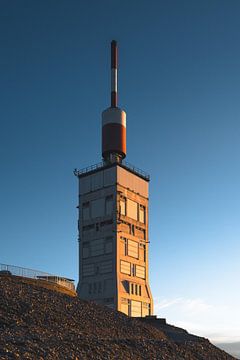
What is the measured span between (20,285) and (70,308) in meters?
4.42

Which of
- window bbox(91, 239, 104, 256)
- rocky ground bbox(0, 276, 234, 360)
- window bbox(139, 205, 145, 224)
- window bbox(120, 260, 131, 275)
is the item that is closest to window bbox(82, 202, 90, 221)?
window bbox(91, 239, 104, 256)

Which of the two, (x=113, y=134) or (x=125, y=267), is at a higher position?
(x=113, y=134)

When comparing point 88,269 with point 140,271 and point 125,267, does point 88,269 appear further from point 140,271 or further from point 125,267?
point 140,271

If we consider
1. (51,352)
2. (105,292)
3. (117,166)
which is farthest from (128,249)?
(51,352)

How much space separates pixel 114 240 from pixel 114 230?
60.1 inches

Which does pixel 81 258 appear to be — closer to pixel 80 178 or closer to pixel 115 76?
pixel 80 178

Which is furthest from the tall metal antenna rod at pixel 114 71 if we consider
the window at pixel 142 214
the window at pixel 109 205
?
the window at pixel 142 214

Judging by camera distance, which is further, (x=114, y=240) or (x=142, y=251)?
(x=142, y=251)

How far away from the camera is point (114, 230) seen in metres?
72.2

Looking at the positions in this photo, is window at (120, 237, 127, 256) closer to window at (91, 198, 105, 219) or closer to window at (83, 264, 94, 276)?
window at (91, 198, 105, 219)

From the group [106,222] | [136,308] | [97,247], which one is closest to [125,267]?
[97,247]

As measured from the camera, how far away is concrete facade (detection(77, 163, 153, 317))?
7125cm

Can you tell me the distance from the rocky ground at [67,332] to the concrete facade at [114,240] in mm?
36886

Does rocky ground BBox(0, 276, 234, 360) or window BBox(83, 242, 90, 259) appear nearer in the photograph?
rocky ground BBox(0, 276, 234, 360)
